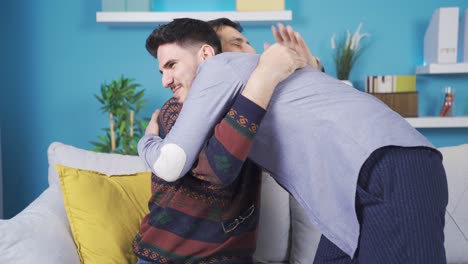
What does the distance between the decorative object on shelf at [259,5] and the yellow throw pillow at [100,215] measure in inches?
66.4

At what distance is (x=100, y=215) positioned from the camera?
1.73 m

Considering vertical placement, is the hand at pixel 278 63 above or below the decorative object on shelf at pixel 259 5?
below

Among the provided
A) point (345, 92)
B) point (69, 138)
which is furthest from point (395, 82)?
point (345, 92)

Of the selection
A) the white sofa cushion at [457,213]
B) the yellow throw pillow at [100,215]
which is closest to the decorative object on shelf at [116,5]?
the yellow throw pillow at [100,215]

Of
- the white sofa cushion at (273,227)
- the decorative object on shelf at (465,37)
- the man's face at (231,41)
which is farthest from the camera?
the decorative object on shelf at (465,37)

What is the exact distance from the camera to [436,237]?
88 centimetres

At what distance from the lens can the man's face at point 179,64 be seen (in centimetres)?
132

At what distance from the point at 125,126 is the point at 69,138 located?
24.7 inches

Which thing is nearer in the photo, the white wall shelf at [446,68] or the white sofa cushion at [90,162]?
the white sofa cushion at [90,162]

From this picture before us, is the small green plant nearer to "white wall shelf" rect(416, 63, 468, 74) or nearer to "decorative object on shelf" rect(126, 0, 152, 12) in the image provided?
"decorative object on shelf" rect(126, 0, 152, 12)

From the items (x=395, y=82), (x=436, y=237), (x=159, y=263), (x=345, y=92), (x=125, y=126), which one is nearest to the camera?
(x=436, y=237)

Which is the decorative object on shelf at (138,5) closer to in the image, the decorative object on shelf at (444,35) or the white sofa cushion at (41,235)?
the white sofa cushion at (41,235)

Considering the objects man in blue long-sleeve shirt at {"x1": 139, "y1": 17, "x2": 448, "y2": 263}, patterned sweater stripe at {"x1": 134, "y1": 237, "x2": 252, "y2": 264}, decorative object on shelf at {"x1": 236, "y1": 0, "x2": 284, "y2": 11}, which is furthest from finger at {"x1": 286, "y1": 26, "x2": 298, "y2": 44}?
decorative object on shelf at {"x1": 236, "y1": 0, "x2": 284, "y2": 11}

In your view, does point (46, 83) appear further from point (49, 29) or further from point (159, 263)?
point (159, 263)
